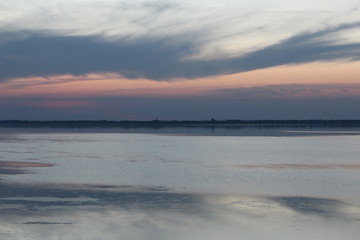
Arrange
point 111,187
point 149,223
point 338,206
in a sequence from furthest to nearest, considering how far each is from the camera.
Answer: point 111,187 → point 338,206 → point 149,223

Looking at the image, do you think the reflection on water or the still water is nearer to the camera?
the reflection on water

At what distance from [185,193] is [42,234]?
579 centimetres

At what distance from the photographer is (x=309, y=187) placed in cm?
1586

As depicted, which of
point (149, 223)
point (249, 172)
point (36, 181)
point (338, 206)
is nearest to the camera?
point (149, 223)

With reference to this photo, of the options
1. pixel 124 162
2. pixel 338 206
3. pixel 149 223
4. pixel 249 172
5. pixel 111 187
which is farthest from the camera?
pixel 124 162

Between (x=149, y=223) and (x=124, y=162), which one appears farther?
(x=124, y=162)

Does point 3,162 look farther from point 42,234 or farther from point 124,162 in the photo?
point 42,234

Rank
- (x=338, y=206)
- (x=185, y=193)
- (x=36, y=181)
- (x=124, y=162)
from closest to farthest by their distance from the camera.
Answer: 1. (x=338, y=206)
2. (x=185, y=193)
3. (x=36, y=181)
4. (x=124, y=162)

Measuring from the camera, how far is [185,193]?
573 inches

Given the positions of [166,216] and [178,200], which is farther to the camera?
[178,200]

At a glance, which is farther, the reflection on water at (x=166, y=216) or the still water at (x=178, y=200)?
the still water at (x=178, y=200)

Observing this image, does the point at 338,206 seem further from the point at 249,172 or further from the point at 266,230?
the point at 249,172

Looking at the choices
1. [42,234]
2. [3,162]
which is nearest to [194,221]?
[42,234]

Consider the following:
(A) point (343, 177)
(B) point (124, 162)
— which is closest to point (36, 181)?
(B) point (124, 162)
